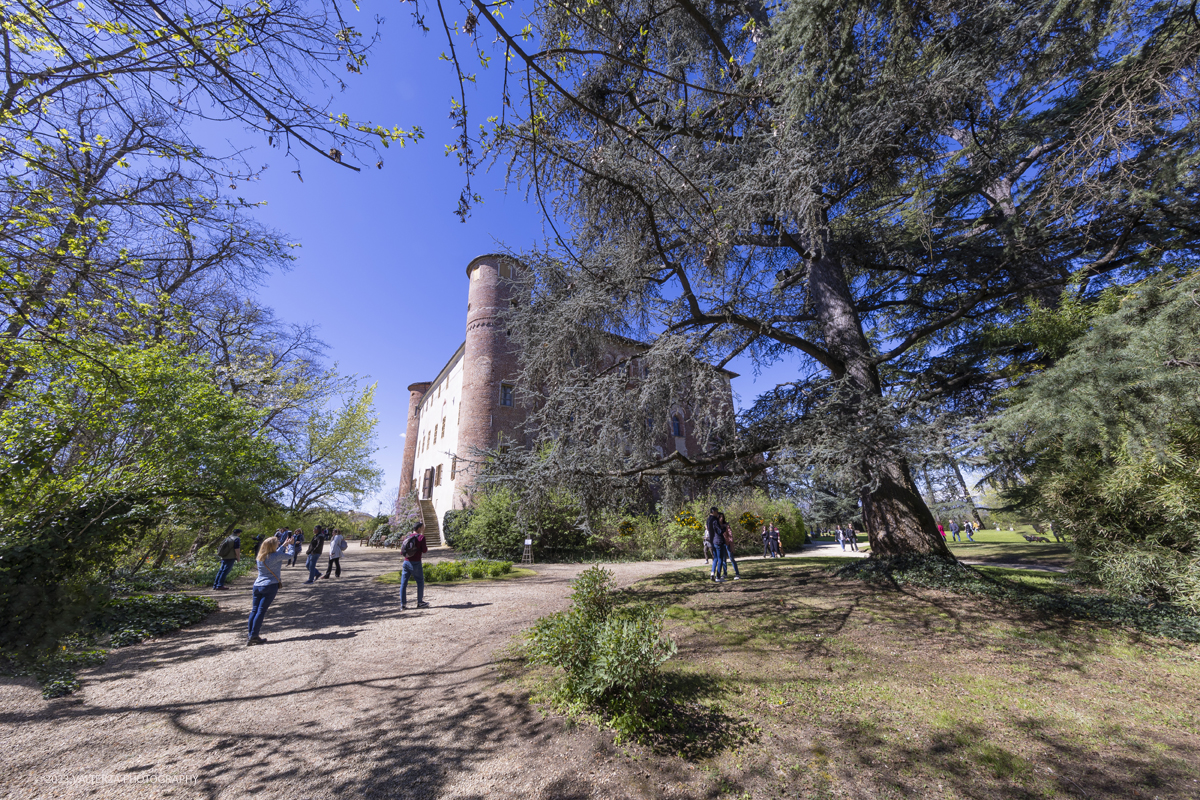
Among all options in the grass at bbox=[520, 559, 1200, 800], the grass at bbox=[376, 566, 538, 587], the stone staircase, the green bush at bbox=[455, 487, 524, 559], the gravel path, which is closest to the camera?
the grass at bbox=[520, 559, 1200, 800]

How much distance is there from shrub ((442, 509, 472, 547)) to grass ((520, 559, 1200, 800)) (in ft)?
49.2

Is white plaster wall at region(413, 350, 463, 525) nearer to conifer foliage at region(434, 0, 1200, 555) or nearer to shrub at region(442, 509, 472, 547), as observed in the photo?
shrub at region(442, 509, 472, 547)

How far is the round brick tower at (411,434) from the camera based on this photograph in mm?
34406

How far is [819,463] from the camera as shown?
5.97 m

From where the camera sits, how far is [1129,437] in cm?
480

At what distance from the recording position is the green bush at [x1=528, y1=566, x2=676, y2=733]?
136 inches

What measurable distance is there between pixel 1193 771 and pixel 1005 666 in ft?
5.45

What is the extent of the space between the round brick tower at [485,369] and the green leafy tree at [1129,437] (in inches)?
737

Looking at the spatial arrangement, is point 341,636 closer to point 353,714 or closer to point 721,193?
point 353,714

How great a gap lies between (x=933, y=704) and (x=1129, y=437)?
4.12m

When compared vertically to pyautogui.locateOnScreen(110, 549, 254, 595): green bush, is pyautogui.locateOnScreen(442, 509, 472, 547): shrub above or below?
above

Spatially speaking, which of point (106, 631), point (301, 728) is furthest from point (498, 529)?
point (301, 728)

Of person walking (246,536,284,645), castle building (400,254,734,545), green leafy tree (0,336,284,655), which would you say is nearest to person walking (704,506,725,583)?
person walking (246,536,284,645)

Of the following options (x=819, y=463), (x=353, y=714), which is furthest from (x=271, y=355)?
(x=819, y=463)
